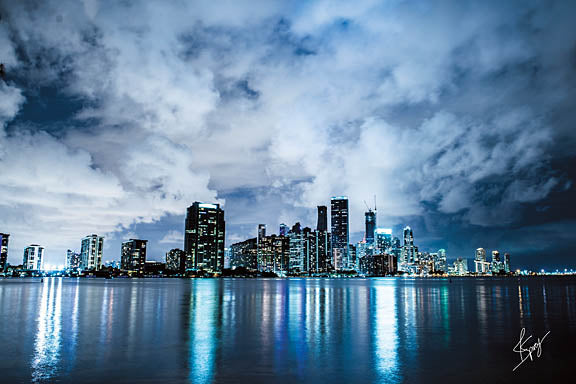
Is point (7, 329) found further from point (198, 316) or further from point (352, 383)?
point (352, 383)

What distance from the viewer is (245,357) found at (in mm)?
24516

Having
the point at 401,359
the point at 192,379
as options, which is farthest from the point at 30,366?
the point at 401,359

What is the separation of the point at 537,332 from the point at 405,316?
48.1ft
